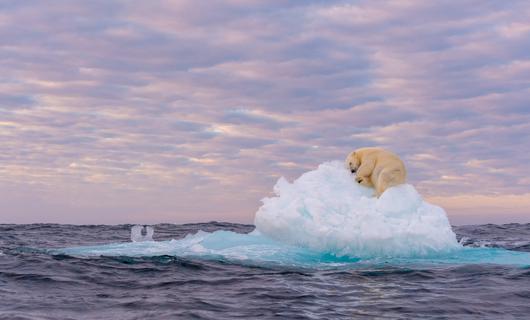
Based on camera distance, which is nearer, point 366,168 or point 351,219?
point 351,219

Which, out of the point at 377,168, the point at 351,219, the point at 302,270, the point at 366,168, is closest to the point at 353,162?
the point at 366,168

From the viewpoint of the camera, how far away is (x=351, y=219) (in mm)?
17219

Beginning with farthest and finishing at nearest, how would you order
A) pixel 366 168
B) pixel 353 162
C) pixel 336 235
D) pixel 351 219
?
pixel 353 162 < pixel 366 168 < pixel 351 219 < pixel 336 235

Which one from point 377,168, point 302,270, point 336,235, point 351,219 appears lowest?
point 302,270

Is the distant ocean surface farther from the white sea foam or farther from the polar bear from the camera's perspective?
the polar bear

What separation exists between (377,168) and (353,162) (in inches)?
37.3

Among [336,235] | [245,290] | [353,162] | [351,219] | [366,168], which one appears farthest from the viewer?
[353,162]

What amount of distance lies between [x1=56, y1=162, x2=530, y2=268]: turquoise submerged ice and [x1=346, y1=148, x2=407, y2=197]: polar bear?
0.94 ft

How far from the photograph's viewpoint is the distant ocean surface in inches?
395

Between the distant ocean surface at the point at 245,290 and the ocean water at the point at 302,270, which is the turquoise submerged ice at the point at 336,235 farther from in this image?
the distant ocean surface at the point at 245,290

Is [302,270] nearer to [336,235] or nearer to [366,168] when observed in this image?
[336,235]

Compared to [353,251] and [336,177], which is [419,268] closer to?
[353,251]

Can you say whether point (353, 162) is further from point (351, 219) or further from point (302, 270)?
point (302, 270)

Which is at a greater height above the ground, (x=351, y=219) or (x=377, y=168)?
(x=377, y=168)
